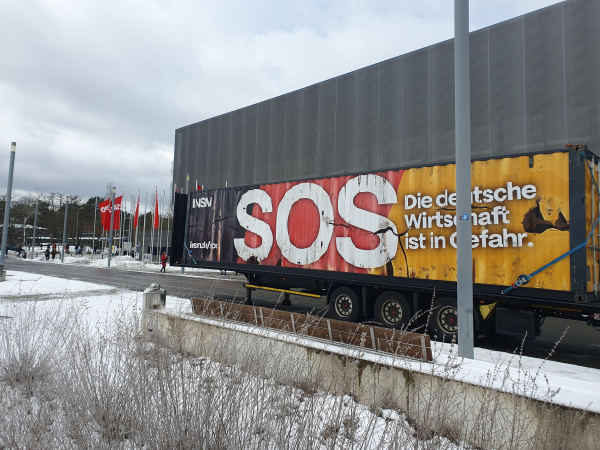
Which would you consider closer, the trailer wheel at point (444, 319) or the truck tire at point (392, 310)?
the trailer wheel at point (444, 319)

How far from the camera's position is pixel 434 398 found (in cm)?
339

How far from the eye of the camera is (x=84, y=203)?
83.8 metres

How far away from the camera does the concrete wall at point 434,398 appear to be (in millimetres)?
3229

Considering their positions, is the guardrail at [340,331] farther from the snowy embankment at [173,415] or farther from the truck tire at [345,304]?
the truck tire at [345,304]

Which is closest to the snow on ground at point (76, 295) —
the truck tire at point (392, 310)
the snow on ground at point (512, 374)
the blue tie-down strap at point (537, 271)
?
the truck tire at point (392, 310)

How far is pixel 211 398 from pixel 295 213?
7658 millimetres

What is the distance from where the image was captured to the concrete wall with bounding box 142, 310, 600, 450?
323cm

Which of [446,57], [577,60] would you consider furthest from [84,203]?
[577,60]

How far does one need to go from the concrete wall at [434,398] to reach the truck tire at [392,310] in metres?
3.60

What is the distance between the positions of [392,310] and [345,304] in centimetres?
123

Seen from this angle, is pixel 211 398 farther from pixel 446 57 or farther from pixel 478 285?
pixel 446 57

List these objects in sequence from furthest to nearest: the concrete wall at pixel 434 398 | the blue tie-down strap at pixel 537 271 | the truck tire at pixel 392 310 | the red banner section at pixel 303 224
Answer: the red banner section at pixel 303 224 < the truck tire at pixel 392 310 < the blue tie-down strap at pixel 537 271 < the concrete wall at pixel 434 398

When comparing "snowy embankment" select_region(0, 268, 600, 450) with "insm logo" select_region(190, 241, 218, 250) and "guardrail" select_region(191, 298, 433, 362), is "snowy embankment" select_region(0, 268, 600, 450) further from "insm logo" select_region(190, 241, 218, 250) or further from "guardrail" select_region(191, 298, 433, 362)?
"insm logo" select_region(190, 241, 218, 250)

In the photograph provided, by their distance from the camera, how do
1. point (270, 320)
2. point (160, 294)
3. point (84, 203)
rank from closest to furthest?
point (270, 320), point (160, 294), point (84, 203)
